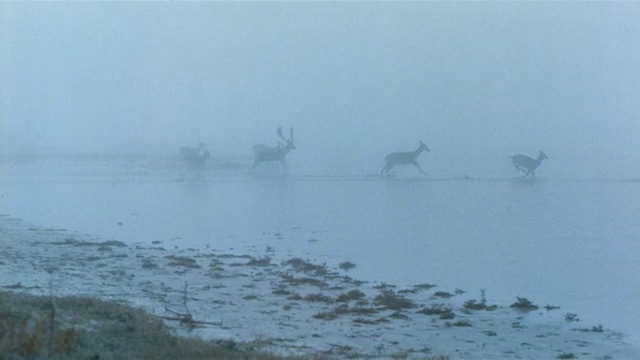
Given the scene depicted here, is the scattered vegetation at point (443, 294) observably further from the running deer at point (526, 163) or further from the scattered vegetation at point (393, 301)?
the running deer at point (526, 163)

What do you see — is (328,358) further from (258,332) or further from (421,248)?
(421,248)

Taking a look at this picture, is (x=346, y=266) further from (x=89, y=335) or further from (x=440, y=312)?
(x=89, y=335)

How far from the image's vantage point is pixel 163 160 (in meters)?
54.0

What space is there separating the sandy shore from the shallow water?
2.21 feet

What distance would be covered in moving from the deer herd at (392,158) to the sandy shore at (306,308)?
2638cm

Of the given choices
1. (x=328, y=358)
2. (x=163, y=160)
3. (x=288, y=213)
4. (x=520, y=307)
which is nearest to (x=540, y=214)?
(x=288, y=213)

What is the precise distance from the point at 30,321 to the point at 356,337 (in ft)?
11.3

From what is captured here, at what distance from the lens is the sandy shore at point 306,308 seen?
11.1 metres

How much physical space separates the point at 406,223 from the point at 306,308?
1161cm

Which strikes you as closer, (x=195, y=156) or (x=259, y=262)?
(x=259, y=262)

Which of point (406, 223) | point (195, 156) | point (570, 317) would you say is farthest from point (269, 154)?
point (570, 317)

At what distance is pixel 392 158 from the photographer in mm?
44531

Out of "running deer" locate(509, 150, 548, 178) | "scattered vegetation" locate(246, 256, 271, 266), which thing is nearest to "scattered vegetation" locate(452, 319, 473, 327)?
"scattered vegetation" locate(246, 256, 271, 266)

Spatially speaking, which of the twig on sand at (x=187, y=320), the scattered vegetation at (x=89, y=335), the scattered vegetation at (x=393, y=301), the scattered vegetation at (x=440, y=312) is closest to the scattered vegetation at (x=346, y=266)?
the scattered vegetation at (x=393, y=301)
